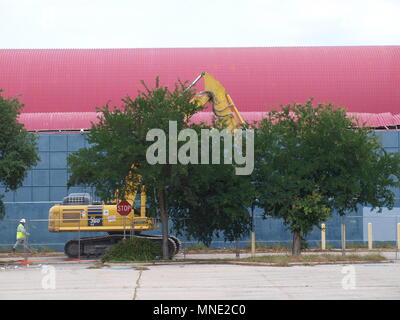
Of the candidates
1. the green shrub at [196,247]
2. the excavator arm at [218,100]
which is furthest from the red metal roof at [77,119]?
the excavator arm at [218,100]

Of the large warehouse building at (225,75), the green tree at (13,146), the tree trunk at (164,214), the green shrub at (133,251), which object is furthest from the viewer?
the large warehouse building at (225,75)

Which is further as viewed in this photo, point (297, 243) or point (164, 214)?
point (297, 243)

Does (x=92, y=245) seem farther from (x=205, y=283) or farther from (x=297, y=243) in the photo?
(x=205, y=283)

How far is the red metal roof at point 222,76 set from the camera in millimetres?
53062

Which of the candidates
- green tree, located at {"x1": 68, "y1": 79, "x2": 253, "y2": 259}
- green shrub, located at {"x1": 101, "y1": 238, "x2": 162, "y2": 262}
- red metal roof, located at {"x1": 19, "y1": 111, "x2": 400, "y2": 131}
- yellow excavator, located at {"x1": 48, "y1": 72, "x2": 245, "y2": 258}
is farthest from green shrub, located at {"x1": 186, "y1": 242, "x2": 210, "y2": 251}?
green shrub, located at {"x1": 101, "y1": 238, "x2": 162, "y2": 262}

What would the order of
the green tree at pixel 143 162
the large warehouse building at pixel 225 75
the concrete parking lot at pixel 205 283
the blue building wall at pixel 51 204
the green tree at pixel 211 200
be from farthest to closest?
the large warehouse building at pixel 225 75 < the blue building wall at pixel 51 204 < the green tree at pixel 211 200 < the green tree at pixel 143 162 < the concrete parking lot at pixel 205 283

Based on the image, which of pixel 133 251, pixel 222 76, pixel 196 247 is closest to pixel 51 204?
pixel 196 247

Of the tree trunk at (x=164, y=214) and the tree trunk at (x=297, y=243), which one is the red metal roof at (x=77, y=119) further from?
the tree trunk at (x=164, y=214)

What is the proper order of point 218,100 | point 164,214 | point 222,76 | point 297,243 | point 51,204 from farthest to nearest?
point 222,76 → point 51,204 → point 218,100 → point 297,243 → point 164,214

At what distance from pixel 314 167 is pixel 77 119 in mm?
19948

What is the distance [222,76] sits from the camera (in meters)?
53.7

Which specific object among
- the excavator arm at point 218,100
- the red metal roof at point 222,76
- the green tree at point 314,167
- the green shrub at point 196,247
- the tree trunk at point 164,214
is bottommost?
the green shrub at point 196,247

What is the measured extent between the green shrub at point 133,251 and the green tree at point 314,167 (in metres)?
5.57
